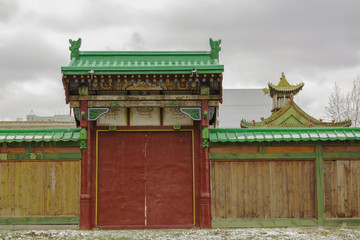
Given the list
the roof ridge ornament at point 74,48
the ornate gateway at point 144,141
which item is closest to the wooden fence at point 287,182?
the ornate gateway at point 144,141

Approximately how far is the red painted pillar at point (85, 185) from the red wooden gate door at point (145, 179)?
39 cm

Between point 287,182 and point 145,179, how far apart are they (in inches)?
172

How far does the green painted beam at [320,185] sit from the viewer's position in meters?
11.2

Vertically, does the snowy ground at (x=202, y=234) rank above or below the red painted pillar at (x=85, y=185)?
below

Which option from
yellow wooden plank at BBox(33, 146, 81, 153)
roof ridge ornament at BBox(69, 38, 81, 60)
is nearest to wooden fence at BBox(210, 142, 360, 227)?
yellow wooden plank at BBox(33, 146, 81, 153)

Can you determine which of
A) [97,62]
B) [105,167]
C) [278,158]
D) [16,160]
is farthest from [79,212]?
[278,158]

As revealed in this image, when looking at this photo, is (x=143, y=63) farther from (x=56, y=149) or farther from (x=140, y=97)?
(x=56, y=149)

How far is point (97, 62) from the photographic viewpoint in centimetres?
1141

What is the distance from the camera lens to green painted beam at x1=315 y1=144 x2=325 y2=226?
1122 centimetres

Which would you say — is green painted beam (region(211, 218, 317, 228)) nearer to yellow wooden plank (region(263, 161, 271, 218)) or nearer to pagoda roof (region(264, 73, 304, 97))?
yellow wooden plank (region(263, 161, 271, 218))

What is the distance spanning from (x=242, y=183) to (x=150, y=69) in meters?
4.46

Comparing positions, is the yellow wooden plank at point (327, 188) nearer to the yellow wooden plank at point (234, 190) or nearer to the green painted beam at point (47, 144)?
the yellow wooden plank at point (234, 190)

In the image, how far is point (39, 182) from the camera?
1122cm

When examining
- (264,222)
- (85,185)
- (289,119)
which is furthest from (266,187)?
(289,119)
